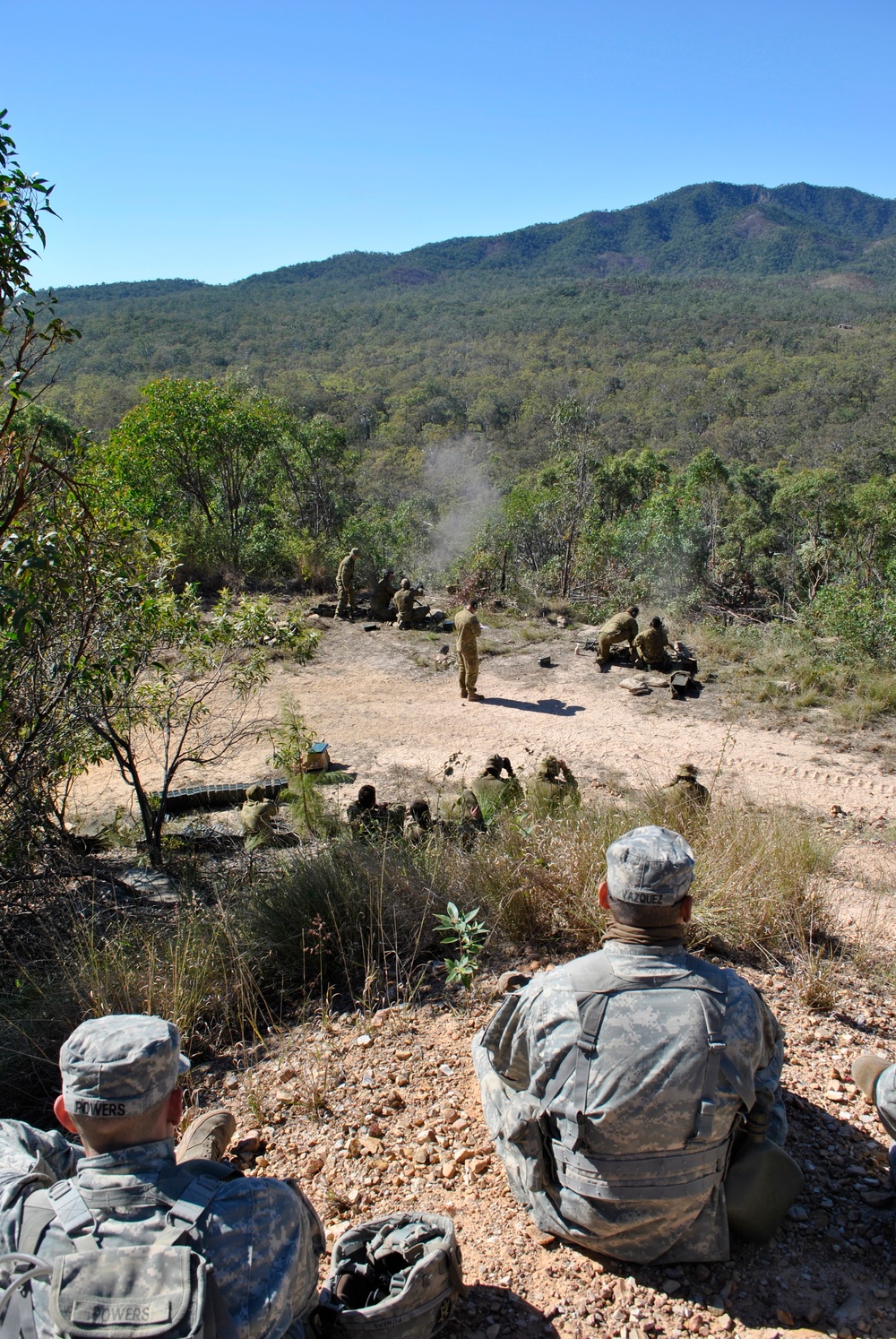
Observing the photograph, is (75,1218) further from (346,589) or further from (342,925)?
(346,589)

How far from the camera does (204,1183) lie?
181cm

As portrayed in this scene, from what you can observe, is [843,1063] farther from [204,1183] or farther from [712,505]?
[712,505]

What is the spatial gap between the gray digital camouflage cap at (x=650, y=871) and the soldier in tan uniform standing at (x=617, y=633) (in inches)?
373

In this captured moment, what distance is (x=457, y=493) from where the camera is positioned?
91.1 feet

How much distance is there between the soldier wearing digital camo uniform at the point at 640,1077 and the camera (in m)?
2.22

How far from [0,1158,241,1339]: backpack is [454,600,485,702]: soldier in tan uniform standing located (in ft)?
28.3

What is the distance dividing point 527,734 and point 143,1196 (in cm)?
803

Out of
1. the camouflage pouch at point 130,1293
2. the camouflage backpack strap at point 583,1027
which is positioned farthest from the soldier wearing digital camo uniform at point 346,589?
the camouflage pouch at point 130,1293

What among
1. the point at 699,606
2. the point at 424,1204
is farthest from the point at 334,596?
the point at 424,1204

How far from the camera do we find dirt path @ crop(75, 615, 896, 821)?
8195 millimetres

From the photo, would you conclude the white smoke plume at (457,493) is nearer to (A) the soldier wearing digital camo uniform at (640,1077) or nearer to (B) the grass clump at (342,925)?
(B) the grass clump at (342,925)

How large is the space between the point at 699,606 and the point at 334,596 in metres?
6.43

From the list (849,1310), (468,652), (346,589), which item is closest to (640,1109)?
(849,1310)

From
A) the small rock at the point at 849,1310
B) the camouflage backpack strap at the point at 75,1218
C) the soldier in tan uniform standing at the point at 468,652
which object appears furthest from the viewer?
the soldier in tan uniform standing at the point at 468,652
